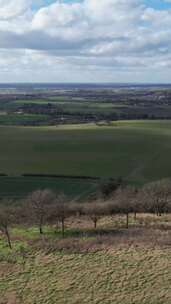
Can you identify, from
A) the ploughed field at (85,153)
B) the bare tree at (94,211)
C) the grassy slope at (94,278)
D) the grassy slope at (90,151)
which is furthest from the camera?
the grassy slope at (90,151)

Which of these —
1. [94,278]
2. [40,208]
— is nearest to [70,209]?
[40,208]

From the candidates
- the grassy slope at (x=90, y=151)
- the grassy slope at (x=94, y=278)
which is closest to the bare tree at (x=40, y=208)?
the grassy slope at (x=94, y=278)

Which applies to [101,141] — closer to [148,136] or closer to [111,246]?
[148,136]

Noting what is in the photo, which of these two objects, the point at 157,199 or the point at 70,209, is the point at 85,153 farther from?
the point at 70,209

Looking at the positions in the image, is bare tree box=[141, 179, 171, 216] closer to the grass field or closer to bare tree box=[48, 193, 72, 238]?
bare tree box=[48, 193, 72, 238]

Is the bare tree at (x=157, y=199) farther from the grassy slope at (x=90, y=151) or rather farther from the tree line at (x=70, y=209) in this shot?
the grassy slope at (x=90, y=151)

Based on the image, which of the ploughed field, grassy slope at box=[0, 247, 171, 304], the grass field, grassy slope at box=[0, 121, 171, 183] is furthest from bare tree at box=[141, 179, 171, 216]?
grassy slope at box=[0, 121, 171, 183]

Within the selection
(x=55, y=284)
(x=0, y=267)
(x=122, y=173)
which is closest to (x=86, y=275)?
(x=55, y=284)
